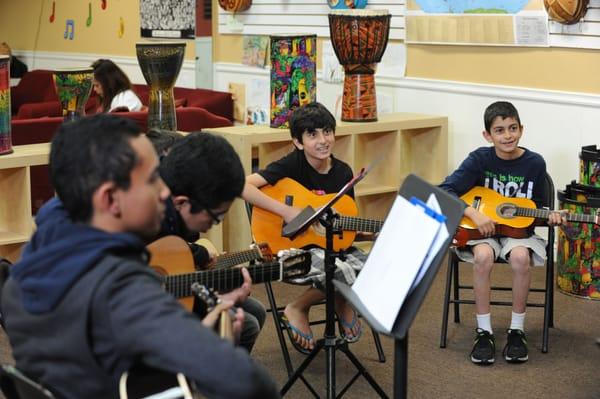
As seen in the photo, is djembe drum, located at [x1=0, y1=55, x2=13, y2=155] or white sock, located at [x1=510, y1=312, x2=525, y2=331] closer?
white sock, located at [x1=510, y1=312, x2=525, y2=331]

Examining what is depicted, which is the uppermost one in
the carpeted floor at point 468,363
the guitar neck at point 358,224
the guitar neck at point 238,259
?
the guitar neck at point 358,224

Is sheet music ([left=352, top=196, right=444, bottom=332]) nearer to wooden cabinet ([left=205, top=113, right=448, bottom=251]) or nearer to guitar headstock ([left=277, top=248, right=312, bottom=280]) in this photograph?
guitar headstock ([left=277, top=248, right=312, bottom=280])

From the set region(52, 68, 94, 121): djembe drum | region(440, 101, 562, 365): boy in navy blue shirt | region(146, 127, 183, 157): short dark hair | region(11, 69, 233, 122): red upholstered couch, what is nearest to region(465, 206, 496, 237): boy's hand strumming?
region(440, 101, 562, 365): boy in navy blue shirt

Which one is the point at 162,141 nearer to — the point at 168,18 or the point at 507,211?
the point at 507,211

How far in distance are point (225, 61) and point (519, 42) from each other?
2.96 metres

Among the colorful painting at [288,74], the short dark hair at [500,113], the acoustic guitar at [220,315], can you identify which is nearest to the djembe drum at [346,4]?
the colorful painting at [288,74]

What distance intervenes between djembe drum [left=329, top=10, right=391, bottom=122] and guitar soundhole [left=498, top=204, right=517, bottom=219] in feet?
A: 4.72

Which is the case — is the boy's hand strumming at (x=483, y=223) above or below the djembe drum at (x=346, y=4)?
below

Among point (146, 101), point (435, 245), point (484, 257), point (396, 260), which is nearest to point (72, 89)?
point (484, 257)

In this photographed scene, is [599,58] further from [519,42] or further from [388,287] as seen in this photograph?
[388,287]

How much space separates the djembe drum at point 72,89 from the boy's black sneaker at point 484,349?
2.14m

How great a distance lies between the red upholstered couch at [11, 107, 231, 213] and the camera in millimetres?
4625

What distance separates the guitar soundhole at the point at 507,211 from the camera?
3691 millimetres

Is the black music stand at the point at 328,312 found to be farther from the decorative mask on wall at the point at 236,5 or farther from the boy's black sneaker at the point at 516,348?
the decorative mask on wall at the point at 236,5
